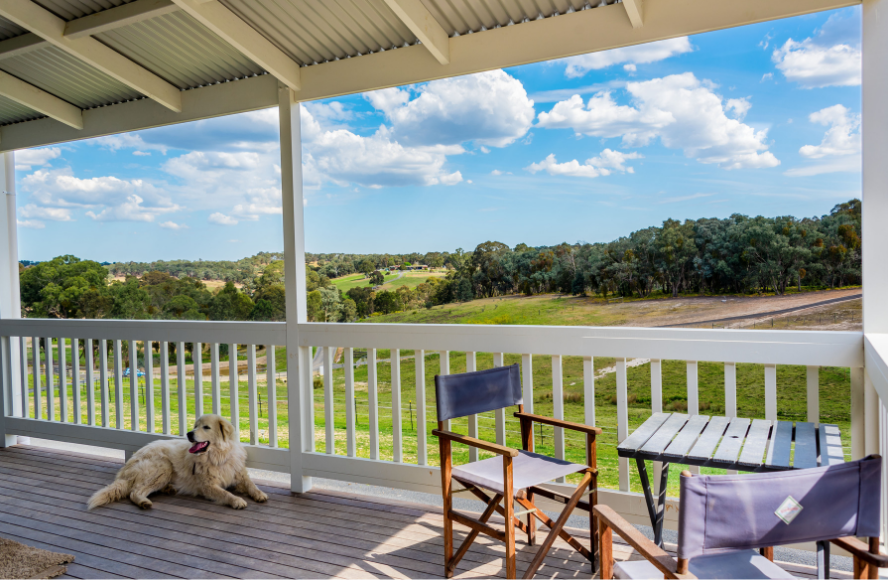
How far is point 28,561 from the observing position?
2641 mm

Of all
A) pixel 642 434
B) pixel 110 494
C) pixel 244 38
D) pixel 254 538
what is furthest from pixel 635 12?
pixel 110 494

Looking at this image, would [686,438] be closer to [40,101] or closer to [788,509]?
[788,509]

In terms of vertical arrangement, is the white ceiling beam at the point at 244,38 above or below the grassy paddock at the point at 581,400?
above

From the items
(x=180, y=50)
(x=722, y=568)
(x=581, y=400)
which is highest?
(x=180, y=50)

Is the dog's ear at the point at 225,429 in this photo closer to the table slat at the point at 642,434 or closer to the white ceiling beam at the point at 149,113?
the white ceiling beam at the point at 149,113

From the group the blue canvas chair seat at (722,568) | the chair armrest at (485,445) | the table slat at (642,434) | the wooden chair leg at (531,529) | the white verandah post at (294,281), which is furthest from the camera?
the white verandah post at (294,281)

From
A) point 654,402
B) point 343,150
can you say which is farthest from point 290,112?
point 343,150

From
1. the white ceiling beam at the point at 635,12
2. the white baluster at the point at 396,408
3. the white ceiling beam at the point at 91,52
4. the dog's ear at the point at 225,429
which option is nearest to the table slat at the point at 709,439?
the white baluster at the point at 396,408

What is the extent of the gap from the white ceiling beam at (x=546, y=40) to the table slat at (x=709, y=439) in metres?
1.74

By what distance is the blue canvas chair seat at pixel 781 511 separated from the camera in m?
1.15

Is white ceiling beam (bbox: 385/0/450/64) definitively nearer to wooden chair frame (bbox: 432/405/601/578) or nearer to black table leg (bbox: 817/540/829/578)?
wooden chair frame (bbox: 432/405/601/578)

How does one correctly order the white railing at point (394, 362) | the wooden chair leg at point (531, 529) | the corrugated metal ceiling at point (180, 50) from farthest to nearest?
the corrugated metal ceiling at point (180, 50)
the wooden chair leg at point (531, 529)
the white railing at point (394, 362)

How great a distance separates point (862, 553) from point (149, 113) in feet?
14.9

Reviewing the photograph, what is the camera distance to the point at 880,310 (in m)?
2.28
